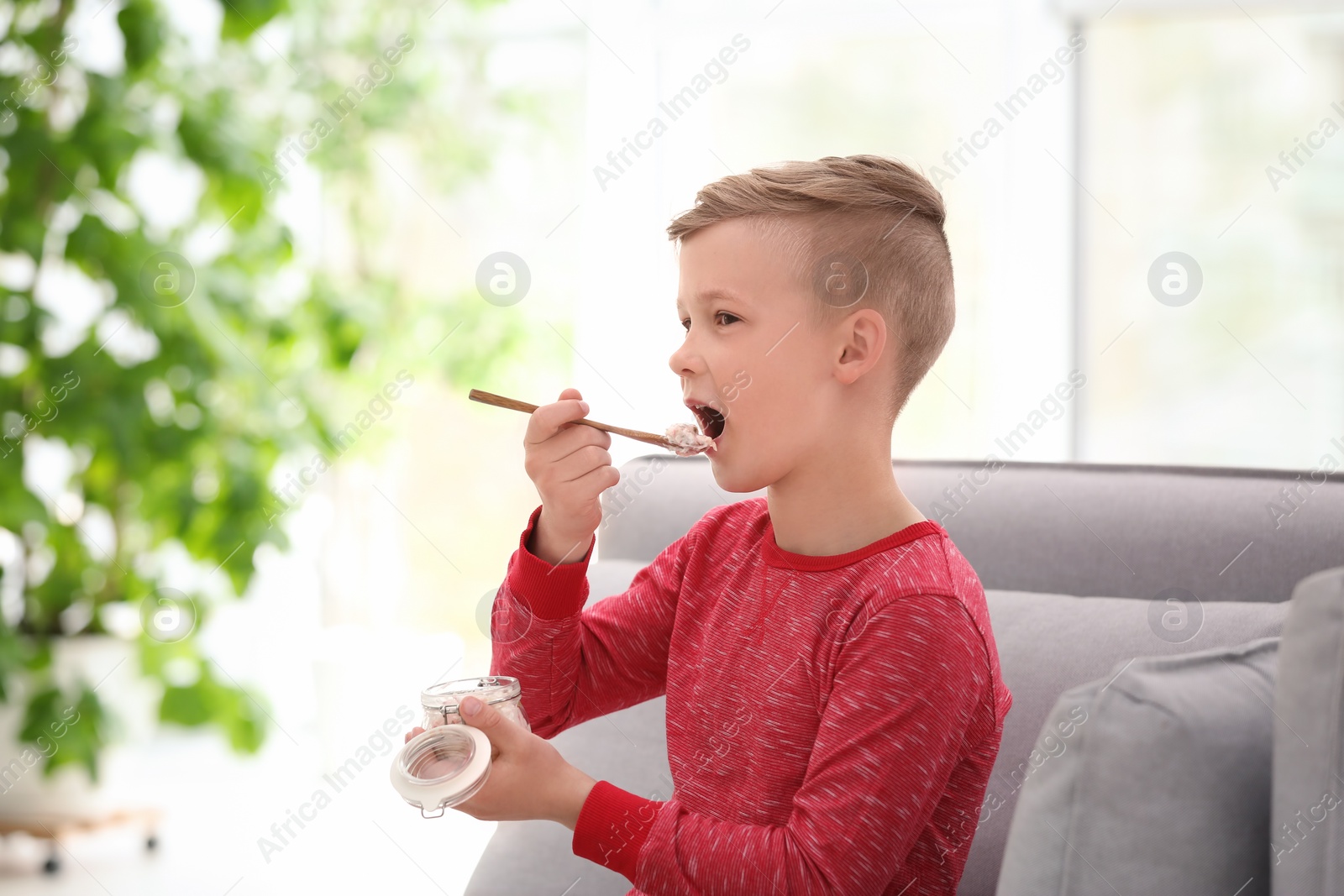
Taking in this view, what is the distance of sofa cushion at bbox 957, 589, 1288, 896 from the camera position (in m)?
1.08

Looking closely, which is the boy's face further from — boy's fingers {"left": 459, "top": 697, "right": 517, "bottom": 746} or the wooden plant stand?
the wooden plant stand

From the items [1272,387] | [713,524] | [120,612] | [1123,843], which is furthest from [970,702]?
[120,612]

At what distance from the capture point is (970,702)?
87 cm

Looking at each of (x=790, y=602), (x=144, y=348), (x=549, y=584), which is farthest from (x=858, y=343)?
(x=144, y=348)

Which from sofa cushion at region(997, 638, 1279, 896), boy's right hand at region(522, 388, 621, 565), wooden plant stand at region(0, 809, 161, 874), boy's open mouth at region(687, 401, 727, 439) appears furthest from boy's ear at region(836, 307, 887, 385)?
wooden plant stand at region(0, 809, 161, 874)

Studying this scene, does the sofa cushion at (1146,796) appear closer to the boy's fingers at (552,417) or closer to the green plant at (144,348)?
the boy's fingers at (552,417)

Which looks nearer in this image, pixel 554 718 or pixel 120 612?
pixel 554 718

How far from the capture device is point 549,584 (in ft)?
3.51

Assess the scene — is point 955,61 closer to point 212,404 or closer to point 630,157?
point 630,157

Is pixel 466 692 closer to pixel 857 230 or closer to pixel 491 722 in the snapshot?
pixel 491 722

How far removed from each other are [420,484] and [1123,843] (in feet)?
8.77

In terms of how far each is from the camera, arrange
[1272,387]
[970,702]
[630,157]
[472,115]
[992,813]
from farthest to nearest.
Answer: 1. [472,115]
2. [630,157]
3. [1272,387]
4. [992,813]
5. [970,702]

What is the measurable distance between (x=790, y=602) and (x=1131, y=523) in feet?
1.56

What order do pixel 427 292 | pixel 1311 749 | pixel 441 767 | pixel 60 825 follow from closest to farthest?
pixel 1311 749, pixel 441 767, pixel 60 825, pixel 427 292
